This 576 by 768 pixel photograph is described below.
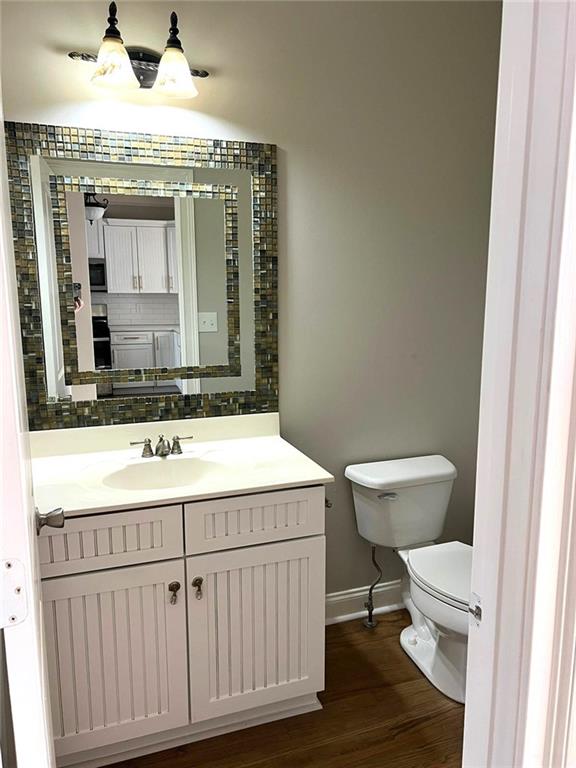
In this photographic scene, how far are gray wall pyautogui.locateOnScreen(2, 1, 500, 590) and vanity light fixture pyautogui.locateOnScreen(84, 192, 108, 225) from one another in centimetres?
23

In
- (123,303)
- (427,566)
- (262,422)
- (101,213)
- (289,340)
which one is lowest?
(427,566)

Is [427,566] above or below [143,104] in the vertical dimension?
below

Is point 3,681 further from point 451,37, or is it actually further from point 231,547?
point 451,37

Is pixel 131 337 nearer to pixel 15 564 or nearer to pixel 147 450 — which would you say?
pixel 147 450

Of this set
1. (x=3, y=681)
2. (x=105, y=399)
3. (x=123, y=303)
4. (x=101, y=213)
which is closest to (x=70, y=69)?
(x=101, y=213)

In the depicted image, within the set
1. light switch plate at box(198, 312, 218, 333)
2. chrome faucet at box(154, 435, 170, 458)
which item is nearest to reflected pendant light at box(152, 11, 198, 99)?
light switch plate at box(198, 312, 218, 333)

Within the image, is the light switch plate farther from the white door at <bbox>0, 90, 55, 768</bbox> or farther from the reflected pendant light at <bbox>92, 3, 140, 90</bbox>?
the white door at <bbox>0, 90, 55, 768</bbox>

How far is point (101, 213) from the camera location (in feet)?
6.33

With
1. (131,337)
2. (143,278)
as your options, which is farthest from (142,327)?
(143,278)

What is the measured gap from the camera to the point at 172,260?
204 centimetres

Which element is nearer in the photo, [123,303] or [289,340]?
[123,303]

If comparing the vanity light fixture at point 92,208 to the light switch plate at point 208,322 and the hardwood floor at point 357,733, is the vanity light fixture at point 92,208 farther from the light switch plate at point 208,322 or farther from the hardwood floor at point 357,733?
the hardwood floor at point 357,733

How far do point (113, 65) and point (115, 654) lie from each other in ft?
5.71

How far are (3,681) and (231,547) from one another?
0.74 metres
